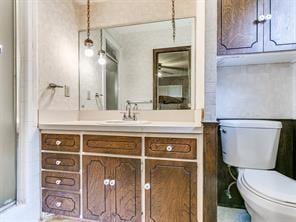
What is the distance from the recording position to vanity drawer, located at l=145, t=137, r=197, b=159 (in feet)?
4.71

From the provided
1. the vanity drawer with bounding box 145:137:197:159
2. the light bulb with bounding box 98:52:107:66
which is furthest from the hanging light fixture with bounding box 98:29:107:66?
the vanity drawer with bounding box 145:137:197:159

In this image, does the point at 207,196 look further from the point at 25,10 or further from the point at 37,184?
the point at 25,10

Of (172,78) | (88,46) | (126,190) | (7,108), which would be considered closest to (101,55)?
(88,46)

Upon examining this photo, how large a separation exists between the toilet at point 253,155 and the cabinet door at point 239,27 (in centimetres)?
59

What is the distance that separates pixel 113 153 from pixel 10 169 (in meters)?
0.87

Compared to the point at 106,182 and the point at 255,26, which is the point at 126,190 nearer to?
the point at 106,182

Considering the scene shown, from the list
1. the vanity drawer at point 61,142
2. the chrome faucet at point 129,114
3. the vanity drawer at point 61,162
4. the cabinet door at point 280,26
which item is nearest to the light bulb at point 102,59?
the chrome faucet at point 129,114

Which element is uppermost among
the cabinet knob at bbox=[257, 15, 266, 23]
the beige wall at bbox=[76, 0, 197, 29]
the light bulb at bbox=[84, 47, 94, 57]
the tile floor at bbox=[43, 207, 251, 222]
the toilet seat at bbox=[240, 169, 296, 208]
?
the beige wall at bbox=[76, 0, 197, 29]

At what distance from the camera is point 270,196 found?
1.24m

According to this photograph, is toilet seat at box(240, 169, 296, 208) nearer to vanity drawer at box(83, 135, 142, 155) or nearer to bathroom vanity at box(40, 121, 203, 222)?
bathroom vanity at box(40, 121, 203, 222)

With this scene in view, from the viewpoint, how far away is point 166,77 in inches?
82.9

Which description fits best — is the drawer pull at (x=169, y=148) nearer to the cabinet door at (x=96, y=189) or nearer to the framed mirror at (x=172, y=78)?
the cabinet door at (x=96, y=189)

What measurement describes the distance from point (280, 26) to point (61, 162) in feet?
6.46

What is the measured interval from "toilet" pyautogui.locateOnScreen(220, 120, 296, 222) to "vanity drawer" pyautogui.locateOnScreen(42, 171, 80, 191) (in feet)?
3.99
